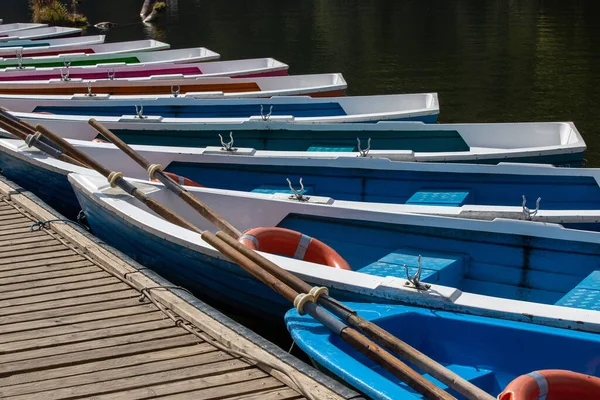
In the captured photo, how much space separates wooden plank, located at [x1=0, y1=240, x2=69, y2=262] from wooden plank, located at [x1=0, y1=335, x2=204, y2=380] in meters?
1.89

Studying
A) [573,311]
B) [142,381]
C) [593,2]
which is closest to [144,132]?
[142,381]

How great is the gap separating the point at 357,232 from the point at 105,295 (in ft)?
6.84

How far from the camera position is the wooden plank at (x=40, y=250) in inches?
248

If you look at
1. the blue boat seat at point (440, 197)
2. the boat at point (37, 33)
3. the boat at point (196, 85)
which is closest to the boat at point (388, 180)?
the blue boat seat at point (440, 197)

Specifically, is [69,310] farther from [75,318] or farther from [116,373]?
[116,373]

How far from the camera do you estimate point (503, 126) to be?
838cm

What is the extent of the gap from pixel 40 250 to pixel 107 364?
2.15 meters

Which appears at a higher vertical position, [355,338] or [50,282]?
[355,338]

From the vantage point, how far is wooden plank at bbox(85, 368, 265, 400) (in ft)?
13.9

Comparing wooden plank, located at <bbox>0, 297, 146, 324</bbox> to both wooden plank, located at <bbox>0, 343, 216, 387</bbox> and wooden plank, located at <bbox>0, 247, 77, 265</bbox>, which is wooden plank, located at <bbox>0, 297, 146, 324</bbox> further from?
wooden plank, located at <bbox>0, 247, 77, 265</bbox>

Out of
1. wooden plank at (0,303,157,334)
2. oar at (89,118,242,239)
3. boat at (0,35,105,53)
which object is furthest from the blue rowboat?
boat at (0,35,105,53)

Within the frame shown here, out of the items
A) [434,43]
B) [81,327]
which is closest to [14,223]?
[81,327]

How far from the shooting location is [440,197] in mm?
7051

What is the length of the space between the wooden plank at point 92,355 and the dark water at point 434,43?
865 centimetres
